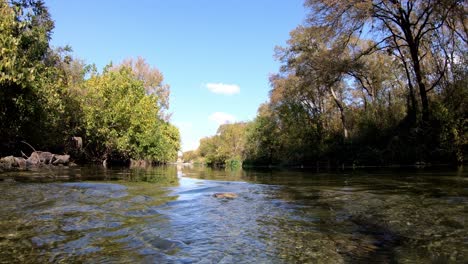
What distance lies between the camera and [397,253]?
371cm

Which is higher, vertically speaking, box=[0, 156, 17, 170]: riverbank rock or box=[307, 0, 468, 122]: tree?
box=[307, 0, 468, 122]: tree

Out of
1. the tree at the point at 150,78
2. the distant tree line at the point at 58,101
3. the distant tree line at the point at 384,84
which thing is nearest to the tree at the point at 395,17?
the distant tree line at the point at 384,84

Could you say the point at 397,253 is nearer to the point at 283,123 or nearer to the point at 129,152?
the point at 129,152

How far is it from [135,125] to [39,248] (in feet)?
106

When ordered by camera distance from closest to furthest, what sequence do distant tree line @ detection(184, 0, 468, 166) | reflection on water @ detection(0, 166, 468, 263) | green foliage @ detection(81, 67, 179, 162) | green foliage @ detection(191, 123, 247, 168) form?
reflection on water @ detection(0, 166, 468, 263) → distant tree line @ detection(184, 0, 468, 166) → green foliage @ detection(81, 67, 179, 162) → green foliage @ detection(191, 123, 247, 168)

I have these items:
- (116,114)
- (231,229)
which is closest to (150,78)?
(116,114)

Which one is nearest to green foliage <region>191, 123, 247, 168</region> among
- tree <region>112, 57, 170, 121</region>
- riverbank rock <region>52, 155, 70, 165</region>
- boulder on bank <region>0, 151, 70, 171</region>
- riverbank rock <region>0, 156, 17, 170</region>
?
tree <region>112, 57, 170, 121</region>

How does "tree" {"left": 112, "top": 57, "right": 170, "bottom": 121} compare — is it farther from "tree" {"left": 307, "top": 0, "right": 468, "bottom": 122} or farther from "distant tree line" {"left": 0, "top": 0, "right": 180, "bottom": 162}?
"tree" {"left": 307, "top": 0, "right": 468, "bottom": 122}

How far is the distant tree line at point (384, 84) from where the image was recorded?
2167 cm

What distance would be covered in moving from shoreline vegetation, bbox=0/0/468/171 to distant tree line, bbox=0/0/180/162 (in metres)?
0.09

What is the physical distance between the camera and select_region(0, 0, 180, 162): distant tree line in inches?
603

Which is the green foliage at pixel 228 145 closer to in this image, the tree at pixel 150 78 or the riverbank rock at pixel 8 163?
the tree at pixel 150 78

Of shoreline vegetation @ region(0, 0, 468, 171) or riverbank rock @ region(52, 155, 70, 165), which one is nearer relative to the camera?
shoreline vegetation @ region(0, 0, 468, 171)

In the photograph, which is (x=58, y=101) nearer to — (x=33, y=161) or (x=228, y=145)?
(x=33, y=161)
